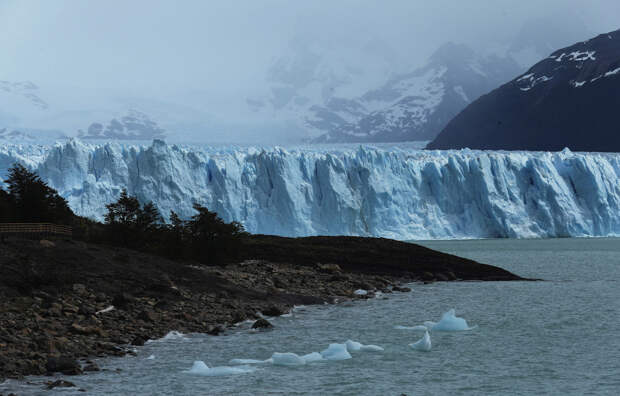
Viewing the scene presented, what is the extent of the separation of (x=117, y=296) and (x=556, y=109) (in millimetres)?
120693

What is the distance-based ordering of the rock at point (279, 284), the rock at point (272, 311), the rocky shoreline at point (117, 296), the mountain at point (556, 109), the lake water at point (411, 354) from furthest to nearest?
the mountain at point (556, 109) < the rock at point (279, 284) < the rock at point (272, 311) < the rocky shoreline at point (117, 296) < the lake water at point (411, 354)

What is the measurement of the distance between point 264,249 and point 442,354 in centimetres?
2446

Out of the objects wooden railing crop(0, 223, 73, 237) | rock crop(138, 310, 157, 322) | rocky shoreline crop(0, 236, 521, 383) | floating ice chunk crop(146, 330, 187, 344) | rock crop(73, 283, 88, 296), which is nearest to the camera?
rocky shoreline crop(0, 236, 521, 383)

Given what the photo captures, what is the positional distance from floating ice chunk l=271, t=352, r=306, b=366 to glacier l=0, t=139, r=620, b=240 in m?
46.7

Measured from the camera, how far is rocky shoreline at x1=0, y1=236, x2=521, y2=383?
17906mm

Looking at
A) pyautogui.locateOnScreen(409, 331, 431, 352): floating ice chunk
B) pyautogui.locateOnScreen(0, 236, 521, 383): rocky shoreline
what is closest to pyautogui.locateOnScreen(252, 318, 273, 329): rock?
pyautogui.locateOnScreen(0, 236, 521, 383): rocky shoreline

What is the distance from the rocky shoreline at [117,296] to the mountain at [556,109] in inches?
3797

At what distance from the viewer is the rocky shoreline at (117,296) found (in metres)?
17.9

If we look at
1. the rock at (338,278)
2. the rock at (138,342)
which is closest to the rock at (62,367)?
the rock at (138,342)

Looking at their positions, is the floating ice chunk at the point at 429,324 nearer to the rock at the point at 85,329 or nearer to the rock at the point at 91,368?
the rock at the point at 85,329

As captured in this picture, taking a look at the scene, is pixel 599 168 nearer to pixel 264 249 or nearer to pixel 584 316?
pixel 264 249

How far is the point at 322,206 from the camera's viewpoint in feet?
220

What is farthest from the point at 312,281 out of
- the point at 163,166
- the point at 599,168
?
the point at 599,168

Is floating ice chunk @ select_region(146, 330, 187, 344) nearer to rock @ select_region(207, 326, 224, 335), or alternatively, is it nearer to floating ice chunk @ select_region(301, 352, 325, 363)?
rock @ select_region(207, 326, 224, 335)
